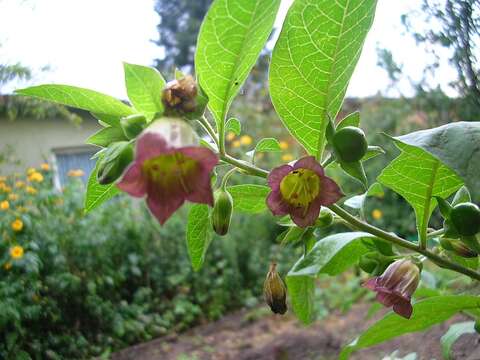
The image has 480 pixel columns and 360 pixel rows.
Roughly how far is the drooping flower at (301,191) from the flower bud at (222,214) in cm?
4

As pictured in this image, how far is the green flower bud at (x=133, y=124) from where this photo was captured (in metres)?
0.37

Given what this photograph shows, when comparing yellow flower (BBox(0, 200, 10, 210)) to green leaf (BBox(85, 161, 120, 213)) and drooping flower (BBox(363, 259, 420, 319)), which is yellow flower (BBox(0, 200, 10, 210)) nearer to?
green leaf (BBox(85, 161, 120, 213))

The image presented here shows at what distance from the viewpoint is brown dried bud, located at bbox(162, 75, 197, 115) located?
0.35m

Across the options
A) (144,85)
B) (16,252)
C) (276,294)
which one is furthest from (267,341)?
(144,85)

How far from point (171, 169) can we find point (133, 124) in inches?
2.0

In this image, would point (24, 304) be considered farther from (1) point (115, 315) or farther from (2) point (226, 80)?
(2) point (226, 80)

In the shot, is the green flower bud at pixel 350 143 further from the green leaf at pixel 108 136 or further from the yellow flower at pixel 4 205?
the yellow flower at pixel 4 205

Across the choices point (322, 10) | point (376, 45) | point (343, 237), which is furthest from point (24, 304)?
point (376, 45)

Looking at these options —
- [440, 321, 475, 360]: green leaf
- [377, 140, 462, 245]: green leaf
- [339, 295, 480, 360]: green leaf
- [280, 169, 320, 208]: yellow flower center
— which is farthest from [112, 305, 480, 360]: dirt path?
[280, 169, 320, 208]: yellow flower center

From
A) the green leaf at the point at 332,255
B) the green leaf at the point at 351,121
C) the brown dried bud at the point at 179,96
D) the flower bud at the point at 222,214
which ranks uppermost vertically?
the brown dried bud at the point at 179,96

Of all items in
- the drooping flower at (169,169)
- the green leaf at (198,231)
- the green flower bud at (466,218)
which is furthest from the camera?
the green leaf at (198,231)

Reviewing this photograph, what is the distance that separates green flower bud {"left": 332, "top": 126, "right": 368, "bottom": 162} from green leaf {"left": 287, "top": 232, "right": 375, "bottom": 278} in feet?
0.41

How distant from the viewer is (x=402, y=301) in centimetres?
45

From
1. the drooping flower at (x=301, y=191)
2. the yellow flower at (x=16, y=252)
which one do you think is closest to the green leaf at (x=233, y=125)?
the drooping flower at (x=301, y=191)
